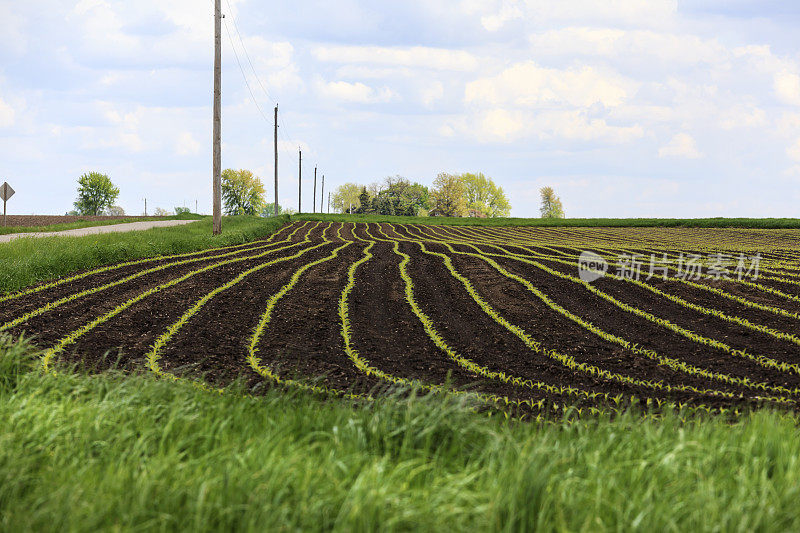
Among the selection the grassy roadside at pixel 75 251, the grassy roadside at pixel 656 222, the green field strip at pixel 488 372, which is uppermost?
the grassy roadside at pixel 656 222

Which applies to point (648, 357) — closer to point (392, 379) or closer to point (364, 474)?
point (392, 379)

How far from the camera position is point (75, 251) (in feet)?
53.0

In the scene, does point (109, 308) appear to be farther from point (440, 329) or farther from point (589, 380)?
point (589, 380)

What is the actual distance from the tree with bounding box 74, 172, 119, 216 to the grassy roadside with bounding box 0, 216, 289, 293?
279 ft

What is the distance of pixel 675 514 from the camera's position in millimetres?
3199

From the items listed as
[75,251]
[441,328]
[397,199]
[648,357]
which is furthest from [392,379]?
[397,199]

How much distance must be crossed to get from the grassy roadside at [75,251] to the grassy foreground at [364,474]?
415 inches

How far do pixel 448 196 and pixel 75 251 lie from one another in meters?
90.9

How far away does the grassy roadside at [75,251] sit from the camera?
44.9 feet

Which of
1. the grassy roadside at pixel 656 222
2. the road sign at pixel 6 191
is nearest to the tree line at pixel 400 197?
the grassy roadside at pixel 656 222


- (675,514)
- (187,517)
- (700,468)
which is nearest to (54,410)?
(187,517)

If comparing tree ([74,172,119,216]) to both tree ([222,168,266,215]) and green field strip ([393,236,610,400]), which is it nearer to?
tree ([222,168,266,215])

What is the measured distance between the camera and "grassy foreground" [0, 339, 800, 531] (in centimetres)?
308

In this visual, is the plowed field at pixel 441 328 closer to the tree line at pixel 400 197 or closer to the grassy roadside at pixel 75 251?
the grassy roadside at pixel 75 251
